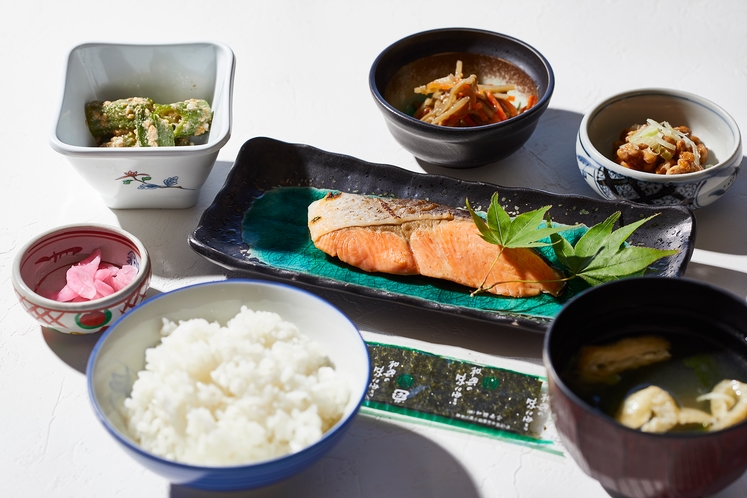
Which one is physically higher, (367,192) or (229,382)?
(229,382)

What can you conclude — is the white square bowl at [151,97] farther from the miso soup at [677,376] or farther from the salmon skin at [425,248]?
the miso soup at [677,376]

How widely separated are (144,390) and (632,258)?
4.46ft

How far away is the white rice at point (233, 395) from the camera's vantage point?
1.46 m

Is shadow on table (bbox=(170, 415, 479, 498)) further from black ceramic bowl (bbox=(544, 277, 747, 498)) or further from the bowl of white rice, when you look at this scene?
black ceramic bowl (bbox=(544, 277, 747, 498))

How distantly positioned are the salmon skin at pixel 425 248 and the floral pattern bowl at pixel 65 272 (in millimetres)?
563

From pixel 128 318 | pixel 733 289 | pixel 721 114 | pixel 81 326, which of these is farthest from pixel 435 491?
pixel 721 114

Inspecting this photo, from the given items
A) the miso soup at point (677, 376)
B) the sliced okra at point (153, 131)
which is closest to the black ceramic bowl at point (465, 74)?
the sliced okra at point (153, 131)

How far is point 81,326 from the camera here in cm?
193

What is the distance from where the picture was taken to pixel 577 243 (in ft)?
7.09

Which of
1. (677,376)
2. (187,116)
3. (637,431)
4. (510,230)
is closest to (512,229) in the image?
(510,230)

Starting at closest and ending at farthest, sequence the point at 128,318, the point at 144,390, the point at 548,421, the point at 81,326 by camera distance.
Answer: the point at 144,390, the point at 128,318, the point at 548,421, the point at 81,326

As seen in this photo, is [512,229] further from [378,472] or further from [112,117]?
[112,117]

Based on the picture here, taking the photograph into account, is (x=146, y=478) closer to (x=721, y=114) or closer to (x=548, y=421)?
(x=548, y=421)

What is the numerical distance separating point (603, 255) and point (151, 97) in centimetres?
173
